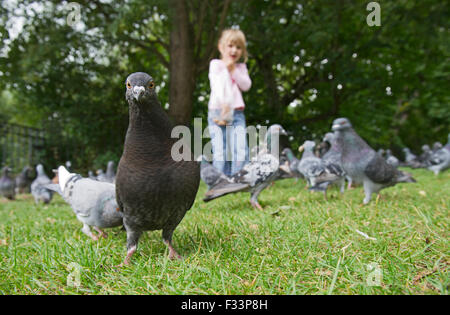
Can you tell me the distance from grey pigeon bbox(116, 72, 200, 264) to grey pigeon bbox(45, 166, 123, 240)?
73cm

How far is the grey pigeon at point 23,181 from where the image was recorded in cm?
893

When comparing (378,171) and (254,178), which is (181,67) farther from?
(378,171)

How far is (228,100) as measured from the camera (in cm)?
436

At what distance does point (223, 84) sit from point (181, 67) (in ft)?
10.3

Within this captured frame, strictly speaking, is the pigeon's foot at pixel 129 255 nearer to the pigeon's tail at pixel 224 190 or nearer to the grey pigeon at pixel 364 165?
the pigeon's tail at pixel 224 190

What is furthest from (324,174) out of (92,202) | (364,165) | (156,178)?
(156,178)

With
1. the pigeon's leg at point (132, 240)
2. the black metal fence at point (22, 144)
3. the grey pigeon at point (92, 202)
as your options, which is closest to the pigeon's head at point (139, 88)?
the pigeon's leg at point (132, 240)

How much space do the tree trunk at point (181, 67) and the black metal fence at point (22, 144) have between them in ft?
20.6

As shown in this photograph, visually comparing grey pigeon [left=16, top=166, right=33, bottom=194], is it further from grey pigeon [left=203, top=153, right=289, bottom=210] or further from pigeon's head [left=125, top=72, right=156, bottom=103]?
pigeon's head [left=125, top=72, right=156, bottom=103]

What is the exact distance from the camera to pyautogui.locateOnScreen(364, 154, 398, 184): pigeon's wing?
3674 millimetres
